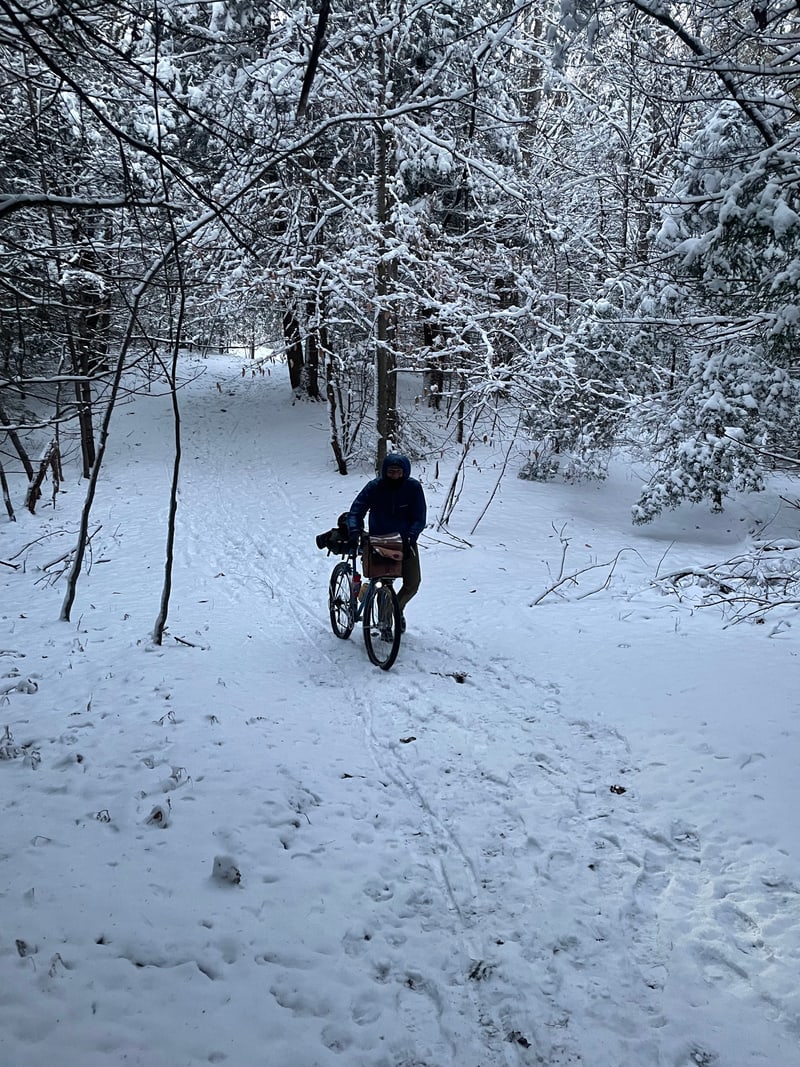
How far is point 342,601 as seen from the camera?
24.2 feet

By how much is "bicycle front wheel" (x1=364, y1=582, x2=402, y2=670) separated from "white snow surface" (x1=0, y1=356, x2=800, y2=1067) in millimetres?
243

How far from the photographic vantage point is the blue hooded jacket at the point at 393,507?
22.6 feet

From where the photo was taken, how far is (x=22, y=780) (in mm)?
4332

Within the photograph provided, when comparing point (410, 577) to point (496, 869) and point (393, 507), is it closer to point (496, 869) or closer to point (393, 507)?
point (393, 507)

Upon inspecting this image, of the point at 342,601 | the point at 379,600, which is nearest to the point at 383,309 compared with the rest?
the point at 342,601

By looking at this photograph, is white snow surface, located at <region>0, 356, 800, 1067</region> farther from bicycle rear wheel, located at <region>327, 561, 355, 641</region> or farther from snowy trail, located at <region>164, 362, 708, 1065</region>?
bicycle rear wheel, located at <region>327, 561, 355, 641</region>

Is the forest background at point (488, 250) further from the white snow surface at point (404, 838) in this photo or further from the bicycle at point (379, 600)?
the white snow surface at point (404, 838)

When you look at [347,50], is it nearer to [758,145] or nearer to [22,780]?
[758,145]

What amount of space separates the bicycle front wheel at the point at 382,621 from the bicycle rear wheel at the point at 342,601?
54cm

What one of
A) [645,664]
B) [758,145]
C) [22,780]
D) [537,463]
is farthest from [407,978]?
[537,463]

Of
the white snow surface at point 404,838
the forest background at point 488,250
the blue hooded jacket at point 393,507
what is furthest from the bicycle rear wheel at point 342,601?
the forest background at point 488,250

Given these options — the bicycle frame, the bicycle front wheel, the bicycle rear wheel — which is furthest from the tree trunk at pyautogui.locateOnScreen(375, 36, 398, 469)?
the bicycle front wheel

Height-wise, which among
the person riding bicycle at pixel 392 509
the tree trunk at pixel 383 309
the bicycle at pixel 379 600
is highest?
the tree trunk at pixel 383 309

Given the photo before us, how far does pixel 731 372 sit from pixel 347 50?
9.18m
